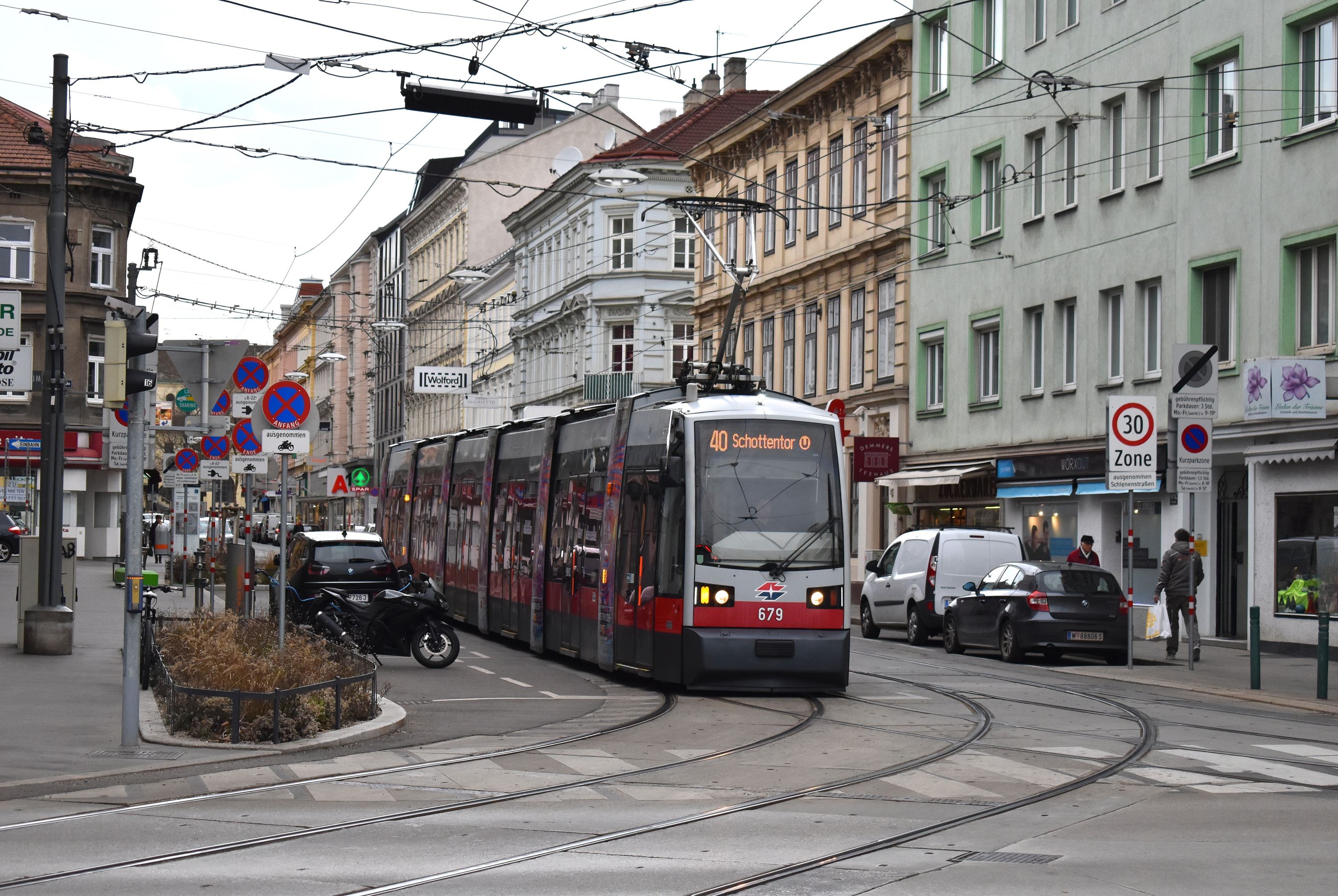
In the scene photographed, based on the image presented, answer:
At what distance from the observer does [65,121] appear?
2241cm

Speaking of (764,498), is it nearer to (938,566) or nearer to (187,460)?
(938,566)

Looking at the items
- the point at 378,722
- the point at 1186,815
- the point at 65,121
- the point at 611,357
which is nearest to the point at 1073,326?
the point at 65,121

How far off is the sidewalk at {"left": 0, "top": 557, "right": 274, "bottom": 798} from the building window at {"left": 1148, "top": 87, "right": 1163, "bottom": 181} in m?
19.0

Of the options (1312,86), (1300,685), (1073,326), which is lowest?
(1300,685)

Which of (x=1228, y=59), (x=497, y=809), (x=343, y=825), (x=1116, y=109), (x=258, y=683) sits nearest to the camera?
(x=343, y=825)

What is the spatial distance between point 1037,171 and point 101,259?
3687 centimetres

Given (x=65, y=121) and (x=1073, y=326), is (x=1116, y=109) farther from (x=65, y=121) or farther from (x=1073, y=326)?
(x=65, y=121)

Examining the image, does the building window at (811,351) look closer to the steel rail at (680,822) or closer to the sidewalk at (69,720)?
the sidewalk at (69,720)

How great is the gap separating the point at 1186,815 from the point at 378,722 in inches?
279

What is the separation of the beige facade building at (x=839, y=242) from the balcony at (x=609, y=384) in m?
12.0

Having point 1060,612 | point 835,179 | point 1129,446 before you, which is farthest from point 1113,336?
point 835,179

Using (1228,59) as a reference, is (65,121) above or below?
below

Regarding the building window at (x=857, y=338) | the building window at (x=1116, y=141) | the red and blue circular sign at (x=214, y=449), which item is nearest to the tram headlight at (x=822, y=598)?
the red and blue circular sign at (x=214, y=449)

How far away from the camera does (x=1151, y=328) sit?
32969 millimetres
